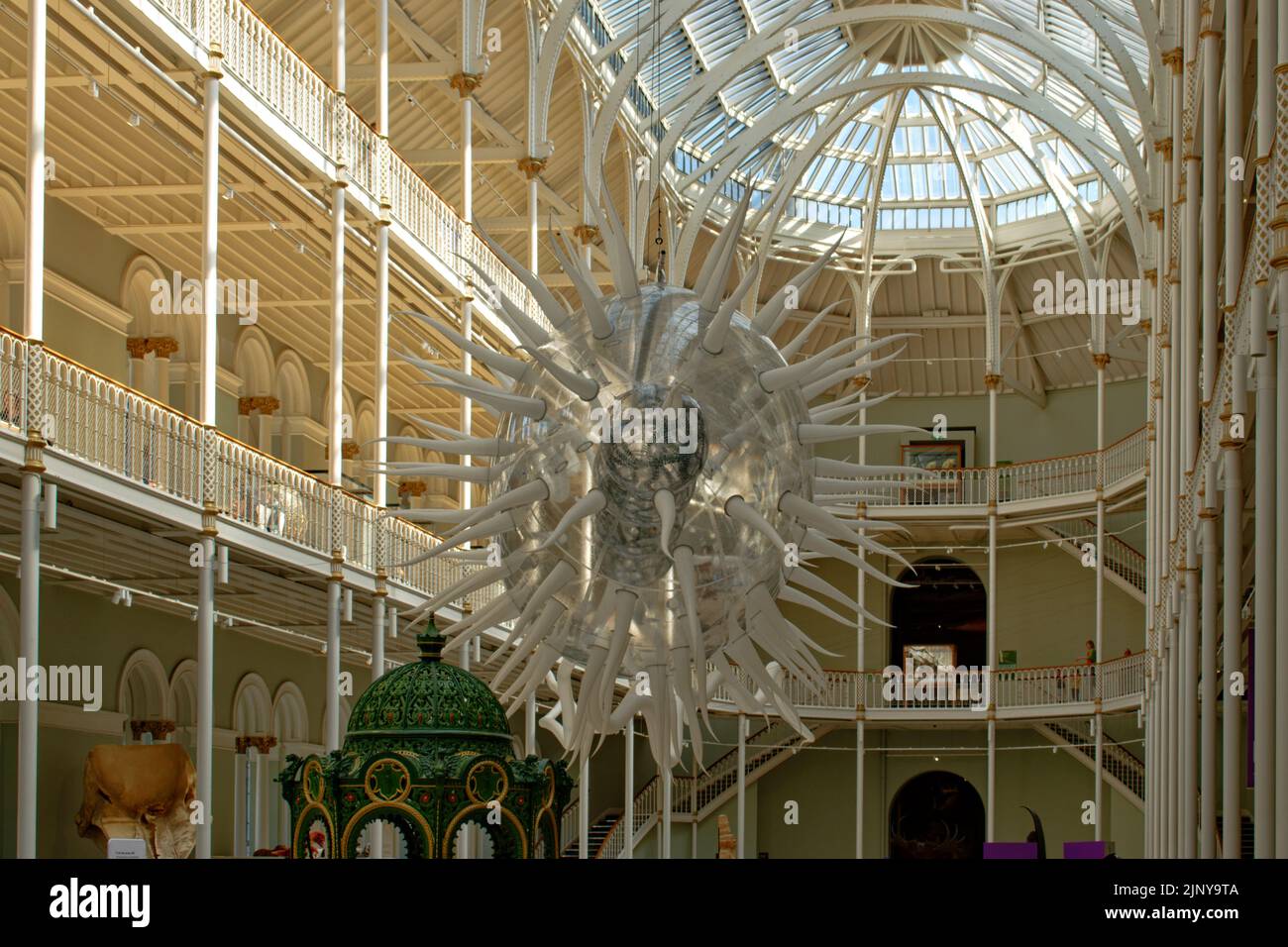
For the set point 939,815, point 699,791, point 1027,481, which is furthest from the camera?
point 939,815

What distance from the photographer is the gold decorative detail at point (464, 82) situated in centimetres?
2177

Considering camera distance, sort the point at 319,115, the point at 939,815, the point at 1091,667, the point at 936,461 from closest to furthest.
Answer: the point at 319,115 < the point at 1091,667 < the point at 939,815 < the point at 936,461

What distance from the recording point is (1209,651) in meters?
11.2

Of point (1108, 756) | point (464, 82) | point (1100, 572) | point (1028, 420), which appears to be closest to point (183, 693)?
point (464, 82)

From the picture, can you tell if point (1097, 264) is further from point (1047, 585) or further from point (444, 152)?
point (444, 152)

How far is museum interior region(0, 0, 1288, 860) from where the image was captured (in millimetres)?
5418

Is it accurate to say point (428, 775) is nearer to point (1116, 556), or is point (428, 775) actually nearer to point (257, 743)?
point (257, 743)

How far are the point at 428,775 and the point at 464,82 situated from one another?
606 inches

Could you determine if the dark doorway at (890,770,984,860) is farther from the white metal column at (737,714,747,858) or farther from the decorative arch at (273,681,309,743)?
the decorative arch at (273,681,309,743)

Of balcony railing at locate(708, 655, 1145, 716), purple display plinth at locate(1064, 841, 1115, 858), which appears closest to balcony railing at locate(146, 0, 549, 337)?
purple display plinth at locate(1064, 841, 1115, 858)

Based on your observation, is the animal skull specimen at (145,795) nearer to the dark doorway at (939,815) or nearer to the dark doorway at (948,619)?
the dark doorway at (939,815)

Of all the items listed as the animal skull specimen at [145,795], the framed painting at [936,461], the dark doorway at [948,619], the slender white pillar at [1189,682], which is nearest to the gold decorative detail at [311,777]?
the slender white pillar at [1189,682]
